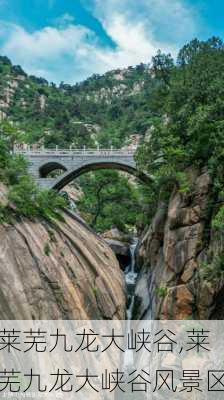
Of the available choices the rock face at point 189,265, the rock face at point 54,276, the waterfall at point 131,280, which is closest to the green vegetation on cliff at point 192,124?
the rock face at point 189,265

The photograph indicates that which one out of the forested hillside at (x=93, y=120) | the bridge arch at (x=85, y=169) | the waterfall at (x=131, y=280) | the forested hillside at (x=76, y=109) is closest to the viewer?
the waterfall at (x=131, y=280)

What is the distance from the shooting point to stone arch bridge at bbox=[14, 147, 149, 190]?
29938 millimetres

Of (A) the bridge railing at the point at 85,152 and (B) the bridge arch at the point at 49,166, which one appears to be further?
(B) the bridge arch at the point at 49,166

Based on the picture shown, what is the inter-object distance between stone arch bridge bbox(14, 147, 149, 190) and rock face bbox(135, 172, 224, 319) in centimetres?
1259

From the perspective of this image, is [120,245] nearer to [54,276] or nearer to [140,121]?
[54,276]

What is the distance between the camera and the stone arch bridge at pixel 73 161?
98.2 feet

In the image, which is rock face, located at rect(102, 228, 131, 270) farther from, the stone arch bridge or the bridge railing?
the bridge railing

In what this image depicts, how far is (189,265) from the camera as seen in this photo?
1472 centimetres

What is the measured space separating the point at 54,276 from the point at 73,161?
17.1 metres

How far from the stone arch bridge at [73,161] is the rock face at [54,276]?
11.6m

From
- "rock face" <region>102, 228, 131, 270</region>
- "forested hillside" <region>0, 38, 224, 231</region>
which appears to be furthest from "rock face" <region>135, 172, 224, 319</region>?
"rock face" <region>102, 228, 131, 270</region>

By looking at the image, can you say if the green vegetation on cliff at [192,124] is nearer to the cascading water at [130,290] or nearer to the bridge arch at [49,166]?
the cascading water at [130,290]

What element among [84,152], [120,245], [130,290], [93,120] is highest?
[93,120]

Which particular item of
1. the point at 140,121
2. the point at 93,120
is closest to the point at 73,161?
the point at 140,121
